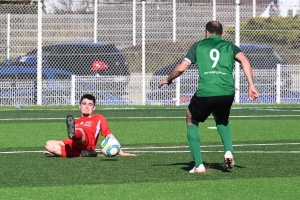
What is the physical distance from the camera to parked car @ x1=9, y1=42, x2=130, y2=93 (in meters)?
26.4

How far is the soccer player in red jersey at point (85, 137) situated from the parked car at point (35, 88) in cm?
1287

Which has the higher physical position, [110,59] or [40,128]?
[110,59]

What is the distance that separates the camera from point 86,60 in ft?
89.4

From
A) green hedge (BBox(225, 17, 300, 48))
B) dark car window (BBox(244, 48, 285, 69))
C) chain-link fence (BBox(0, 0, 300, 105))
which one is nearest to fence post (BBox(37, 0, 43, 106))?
chain-link fence (BBox(0, 0, 300, 105))

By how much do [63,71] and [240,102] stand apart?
524cm

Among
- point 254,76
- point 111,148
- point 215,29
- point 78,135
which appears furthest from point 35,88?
point 215,29

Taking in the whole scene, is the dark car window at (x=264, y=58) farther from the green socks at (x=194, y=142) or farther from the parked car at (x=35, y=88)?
the green socks at (x=194, y=142)

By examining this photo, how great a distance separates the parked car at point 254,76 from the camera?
26.6 m

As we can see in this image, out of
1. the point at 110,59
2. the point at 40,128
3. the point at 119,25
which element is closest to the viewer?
the point at 40,128

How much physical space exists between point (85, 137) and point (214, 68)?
9.17ft

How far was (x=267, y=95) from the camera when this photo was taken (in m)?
27.2

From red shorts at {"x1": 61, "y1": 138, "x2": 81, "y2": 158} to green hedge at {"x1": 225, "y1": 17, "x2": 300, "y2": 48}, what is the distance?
1608 cm

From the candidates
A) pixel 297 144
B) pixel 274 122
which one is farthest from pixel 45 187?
pixel 274 122

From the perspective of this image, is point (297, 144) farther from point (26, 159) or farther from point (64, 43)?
point (64, 43)
